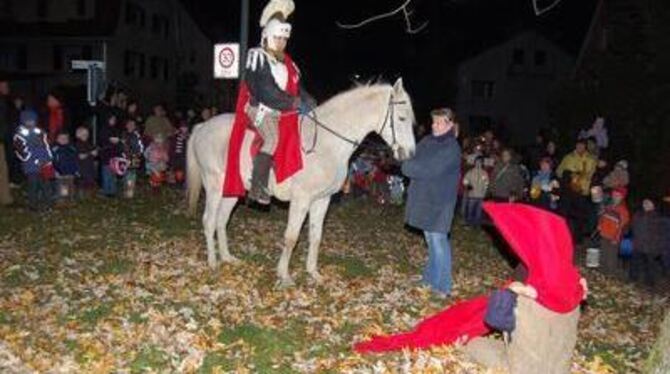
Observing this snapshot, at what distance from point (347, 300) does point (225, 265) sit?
2.17 m

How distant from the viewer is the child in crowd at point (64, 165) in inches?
605

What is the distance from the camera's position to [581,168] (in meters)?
16.8

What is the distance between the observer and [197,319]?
28.1 feet

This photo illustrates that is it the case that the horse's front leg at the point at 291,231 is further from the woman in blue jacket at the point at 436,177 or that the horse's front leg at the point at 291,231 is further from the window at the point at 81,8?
the window at the point at 81,8

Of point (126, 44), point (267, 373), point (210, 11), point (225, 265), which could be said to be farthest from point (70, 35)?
point (267, 373)

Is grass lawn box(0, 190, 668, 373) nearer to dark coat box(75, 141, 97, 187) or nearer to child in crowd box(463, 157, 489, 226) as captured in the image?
dark coat box(75, 141, 97, 187)

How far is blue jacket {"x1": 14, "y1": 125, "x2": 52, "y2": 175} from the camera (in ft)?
46.7

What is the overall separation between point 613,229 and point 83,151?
10.6m

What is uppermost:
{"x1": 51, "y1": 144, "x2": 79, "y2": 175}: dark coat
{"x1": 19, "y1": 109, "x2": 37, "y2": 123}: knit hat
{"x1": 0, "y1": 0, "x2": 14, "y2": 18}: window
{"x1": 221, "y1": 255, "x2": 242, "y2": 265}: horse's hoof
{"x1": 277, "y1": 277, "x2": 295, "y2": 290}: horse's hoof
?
{"x1": 0, "y1": 0, "x2": 14, "y2": 18}: window

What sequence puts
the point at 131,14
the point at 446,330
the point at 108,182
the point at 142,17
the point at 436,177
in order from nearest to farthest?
the point at 446,330 → the point at 436,177 → the point at 108,182 → the point at 131,14 → the point at 142,17

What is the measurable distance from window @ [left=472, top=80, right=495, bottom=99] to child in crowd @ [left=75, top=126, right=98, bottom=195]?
51731 mm

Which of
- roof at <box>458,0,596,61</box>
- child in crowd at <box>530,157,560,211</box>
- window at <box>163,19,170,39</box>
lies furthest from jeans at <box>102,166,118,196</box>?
roof at <box>458,0,596,61</box>

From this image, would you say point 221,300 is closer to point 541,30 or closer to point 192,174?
point 192,174

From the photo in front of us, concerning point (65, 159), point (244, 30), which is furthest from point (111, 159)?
point (244, 30)
